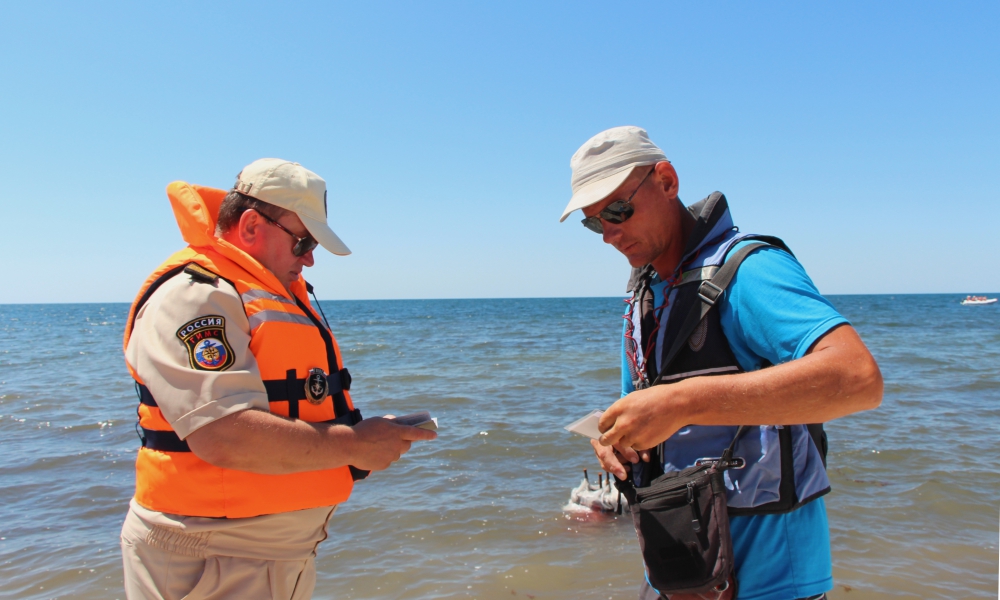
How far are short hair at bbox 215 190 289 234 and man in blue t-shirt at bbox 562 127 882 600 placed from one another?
1096 mm

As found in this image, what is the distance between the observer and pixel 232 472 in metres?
1.96

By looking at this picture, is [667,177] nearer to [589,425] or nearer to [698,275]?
[698,275]

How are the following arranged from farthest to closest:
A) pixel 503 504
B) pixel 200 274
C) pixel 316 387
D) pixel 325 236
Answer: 1. pixel 503 504
2. pixel 325 236
3. pixel 316 387
4. pixel 200 274

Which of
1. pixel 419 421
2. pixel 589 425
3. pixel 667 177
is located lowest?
pixel 419 421

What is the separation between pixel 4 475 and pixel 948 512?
1051cm


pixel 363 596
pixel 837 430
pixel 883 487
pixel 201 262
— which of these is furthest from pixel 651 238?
pixel 837 430

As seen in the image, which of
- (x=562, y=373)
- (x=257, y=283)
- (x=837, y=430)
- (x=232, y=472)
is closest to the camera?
(x=232, y=472)

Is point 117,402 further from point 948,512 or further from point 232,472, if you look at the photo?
point 948,512

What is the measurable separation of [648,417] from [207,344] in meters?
1.34

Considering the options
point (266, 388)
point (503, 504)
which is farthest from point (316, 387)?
point (503, 504)

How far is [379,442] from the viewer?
216cm

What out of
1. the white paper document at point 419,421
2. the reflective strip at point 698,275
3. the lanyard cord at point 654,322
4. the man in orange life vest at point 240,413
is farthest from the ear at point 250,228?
the reflective strip at point 698,275

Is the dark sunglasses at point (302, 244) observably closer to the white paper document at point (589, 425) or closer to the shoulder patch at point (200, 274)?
the shoulder patch at point (200, 274)

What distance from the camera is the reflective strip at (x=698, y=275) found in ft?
5.97
